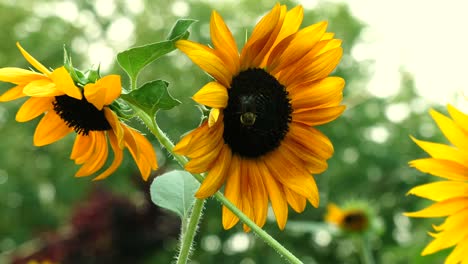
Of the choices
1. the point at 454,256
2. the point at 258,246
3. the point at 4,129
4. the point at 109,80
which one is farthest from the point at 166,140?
the point at 4,129

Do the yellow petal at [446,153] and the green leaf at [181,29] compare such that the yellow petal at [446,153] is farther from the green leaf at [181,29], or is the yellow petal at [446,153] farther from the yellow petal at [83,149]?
the yellow petal at [83,149]

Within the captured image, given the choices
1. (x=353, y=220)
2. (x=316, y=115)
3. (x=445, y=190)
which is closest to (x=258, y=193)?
(x=316, y=115)

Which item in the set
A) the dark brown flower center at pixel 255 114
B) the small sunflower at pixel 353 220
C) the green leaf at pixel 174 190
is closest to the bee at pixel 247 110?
the dark brown flower center at pixel 255 114

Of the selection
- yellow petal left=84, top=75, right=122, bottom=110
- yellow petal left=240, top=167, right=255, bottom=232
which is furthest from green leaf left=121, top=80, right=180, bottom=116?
yellow petal left=240, top=167, right=255, bottom=232

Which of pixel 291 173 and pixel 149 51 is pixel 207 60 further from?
pixel 291 173

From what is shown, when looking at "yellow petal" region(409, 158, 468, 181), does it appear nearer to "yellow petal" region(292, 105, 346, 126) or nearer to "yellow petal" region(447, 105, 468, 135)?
"yellow petal" region(447, 105, 468, 135)
